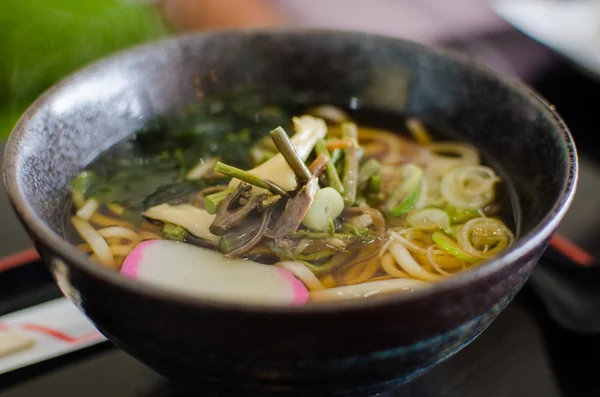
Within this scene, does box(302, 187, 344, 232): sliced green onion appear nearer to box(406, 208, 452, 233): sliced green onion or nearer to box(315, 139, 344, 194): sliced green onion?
box(315, 139, 344, 194): sliced green onion

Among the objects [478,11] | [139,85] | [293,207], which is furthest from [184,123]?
[478,11]

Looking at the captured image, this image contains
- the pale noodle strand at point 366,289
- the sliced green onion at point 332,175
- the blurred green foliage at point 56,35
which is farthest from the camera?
the blurred green foliage at point 56,35

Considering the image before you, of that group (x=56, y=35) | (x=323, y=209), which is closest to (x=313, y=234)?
(x=323, y=209)

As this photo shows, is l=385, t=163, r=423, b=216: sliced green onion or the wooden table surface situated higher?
l=385, t=163, r=423, b=216: sliced green onion

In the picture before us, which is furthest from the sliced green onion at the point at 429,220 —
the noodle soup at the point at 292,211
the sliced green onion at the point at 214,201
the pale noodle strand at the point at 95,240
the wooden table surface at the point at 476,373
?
the pale noodle strand at the point at 95,240

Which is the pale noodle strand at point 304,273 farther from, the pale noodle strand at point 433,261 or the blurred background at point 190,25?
the blurred background at point 190,25

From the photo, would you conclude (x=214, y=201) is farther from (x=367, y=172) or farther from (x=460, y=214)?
(x=460, y=214)

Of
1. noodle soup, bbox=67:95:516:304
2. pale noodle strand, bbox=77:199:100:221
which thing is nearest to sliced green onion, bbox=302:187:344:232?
noodle soup, bbox=67:95:516:304

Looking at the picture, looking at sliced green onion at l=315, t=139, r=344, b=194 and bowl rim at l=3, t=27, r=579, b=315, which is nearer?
bowl rim at l=3, t=27, r=579, b=315
